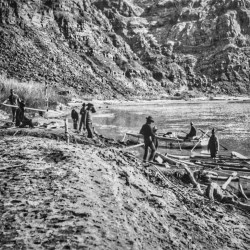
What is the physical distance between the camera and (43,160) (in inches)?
362

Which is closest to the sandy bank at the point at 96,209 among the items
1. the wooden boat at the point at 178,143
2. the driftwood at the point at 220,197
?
the driftwood at the point at 220,197

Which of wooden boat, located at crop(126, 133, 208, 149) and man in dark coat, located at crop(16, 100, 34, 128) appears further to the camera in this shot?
wooden boat, located at crop(126, 133, 208, 149)

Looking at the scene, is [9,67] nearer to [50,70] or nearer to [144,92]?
[50,70]

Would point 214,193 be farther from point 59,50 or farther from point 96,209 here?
point 59,50

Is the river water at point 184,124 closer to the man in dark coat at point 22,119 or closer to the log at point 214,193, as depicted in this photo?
the man in dark coat at point 22,119

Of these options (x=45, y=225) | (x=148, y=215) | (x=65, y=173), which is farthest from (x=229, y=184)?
(x=45, y=225)

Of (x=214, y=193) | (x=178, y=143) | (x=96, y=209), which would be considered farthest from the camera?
(x=178, y=143)

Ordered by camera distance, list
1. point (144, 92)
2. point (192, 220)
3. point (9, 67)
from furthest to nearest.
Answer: point (144, 92) < point (9, 67) < point (192, 220)

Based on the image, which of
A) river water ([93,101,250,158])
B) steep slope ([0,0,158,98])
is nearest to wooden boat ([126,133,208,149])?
river water ([93,101,250,158])

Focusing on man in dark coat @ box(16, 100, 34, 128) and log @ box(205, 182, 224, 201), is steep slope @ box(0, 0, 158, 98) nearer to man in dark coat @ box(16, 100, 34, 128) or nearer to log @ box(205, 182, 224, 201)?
man in dark coat @ box(16, 100, 34, 128)

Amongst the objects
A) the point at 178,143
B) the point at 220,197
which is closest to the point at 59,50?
the point at 178,143

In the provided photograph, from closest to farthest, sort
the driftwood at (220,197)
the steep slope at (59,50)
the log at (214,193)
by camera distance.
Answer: the driftwood at (220,197) → the log at (214,193) → the steep slope at (59,50)

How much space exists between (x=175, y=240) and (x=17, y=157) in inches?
212

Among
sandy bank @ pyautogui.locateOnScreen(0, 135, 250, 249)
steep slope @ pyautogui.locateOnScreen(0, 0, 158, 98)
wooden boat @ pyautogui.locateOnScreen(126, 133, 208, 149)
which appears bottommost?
wooden boat @ pyautogui.locateOnScreen(126, 133, 208, 149)
